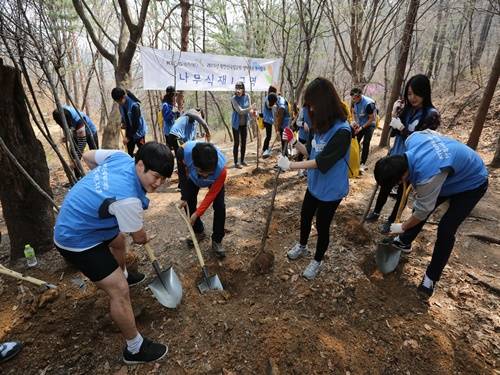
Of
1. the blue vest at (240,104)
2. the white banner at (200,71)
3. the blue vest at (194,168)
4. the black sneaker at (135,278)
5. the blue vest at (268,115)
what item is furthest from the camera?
the blue vest at (268,115)

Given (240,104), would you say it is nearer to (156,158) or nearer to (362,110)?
(362,110)

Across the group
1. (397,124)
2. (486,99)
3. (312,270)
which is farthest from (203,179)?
(486,99)

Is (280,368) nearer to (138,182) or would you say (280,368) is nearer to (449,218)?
(138,182)

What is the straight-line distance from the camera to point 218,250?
3402 millimetres

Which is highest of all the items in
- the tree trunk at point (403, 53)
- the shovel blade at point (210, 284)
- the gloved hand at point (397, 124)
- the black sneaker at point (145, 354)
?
the tree trunk at point (403, 53)

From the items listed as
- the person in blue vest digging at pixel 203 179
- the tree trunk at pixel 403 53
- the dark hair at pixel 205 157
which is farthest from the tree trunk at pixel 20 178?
the tree trunk at pixel 403 53

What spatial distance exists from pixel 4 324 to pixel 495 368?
3.91 meters

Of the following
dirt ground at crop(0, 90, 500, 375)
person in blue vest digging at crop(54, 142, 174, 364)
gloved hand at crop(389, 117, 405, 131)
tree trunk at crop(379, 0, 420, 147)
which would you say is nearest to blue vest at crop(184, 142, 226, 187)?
person in blue vest digging at crop(54, 142, 174, 364)

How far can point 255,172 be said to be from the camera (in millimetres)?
6355

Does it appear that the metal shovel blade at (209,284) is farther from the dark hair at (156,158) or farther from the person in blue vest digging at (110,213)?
the dark hair at (156,158)

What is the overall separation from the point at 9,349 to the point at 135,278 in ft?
3.41

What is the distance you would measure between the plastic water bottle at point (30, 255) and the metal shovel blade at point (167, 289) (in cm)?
150

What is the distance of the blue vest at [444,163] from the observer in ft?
7.22

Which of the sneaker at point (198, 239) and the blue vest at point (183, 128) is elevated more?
the blue vest at point (183, 128)
